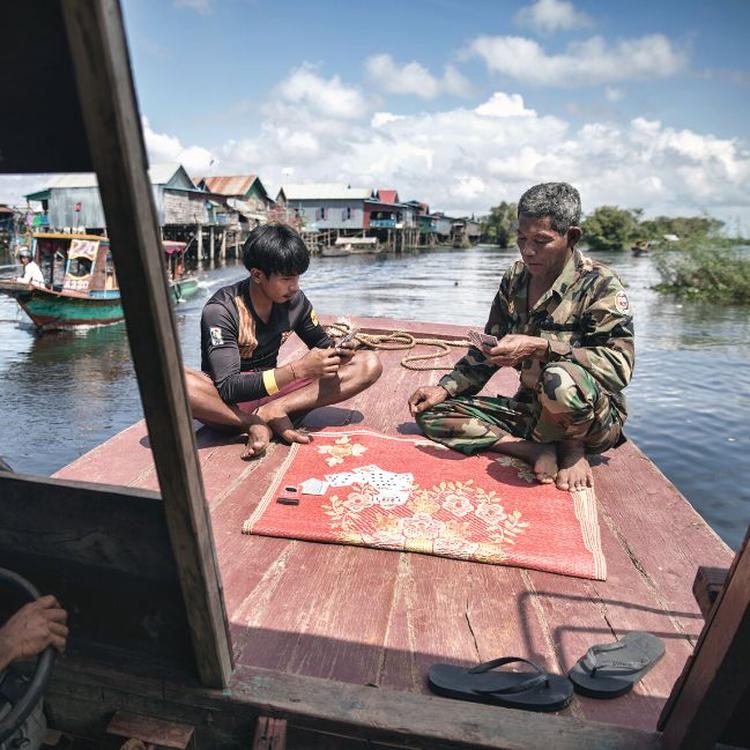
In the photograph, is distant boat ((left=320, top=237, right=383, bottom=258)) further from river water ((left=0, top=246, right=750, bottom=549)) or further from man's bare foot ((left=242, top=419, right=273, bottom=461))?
man's bare foot ((left=242, top=419, right=273, bottom=461))

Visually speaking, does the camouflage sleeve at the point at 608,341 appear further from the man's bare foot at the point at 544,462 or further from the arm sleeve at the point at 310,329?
the arm sleeve at the point at 310,329

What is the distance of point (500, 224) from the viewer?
7331 centimetres

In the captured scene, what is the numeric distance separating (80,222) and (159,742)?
92.5 feet

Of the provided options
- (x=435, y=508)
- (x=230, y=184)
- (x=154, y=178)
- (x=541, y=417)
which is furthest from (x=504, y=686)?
(x=230, y=184)

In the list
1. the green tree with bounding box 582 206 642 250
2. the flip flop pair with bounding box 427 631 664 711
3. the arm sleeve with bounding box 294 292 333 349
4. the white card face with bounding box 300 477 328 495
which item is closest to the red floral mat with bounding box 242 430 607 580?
the white card face with bounding box 300 477 328 495

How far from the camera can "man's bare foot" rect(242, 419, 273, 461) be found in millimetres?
2719

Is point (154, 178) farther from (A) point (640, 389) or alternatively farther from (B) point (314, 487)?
(B) point (314, 487)

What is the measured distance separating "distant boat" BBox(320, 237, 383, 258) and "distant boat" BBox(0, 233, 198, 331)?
2788 cm

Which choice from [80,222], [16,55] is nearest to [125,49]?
[16,55]

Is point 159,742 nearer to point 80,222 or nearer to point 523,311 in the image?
point 523,311

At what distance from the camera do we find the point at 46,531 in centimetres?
128

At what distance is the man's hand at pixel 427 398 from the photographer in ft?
9.34

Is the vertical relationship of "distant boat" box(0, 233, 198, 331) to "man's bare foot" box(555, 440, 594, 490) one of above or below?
below

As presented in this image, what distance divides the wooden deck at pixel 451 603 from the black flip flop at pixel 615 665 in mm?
32
